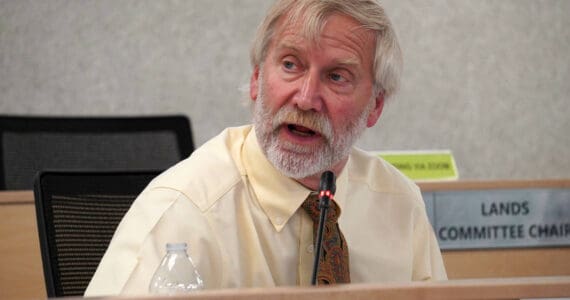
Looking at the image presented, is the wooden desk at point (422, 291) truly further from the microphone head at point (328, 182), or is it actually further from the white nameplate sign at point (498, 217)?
the white nameplate sign at point (498, 217)

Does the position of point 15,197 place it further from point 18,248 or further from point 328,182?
point 328,182

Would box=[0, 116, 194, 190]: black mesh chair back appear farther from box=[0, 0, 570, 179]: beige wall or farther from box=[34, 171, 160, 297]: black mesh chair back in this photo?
box=[0, 0, 570, 179]: beige wall

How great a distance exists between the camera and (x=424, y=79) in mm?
3803

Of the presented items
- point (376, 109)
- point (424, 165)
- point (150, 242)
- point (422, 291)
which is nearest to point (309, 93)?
point (376, 109)

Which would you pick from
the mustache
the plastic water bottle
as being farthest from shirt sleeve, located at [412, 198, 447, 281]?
the plastic water bottle

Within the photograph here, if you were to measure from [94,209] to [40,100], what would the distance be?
6.48 ft

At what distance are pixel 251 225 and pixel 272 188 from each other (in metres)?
0.08

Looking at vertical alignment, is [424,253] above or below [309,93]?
below

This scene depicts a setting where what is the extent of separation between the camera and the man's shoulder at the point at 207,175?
1.55 meters

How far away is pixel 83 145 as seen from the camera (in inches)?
96.1

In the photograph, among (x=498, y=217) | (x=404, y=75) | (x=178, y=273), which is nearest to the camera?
(x=178, y=273)

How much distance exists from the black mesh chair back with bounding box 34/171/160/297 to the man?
0.50 ft

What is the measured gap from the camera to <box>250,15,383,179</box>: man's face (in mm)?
1631

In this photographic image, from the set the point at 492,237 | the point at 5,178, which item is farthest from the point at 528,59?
the point at 5,178
